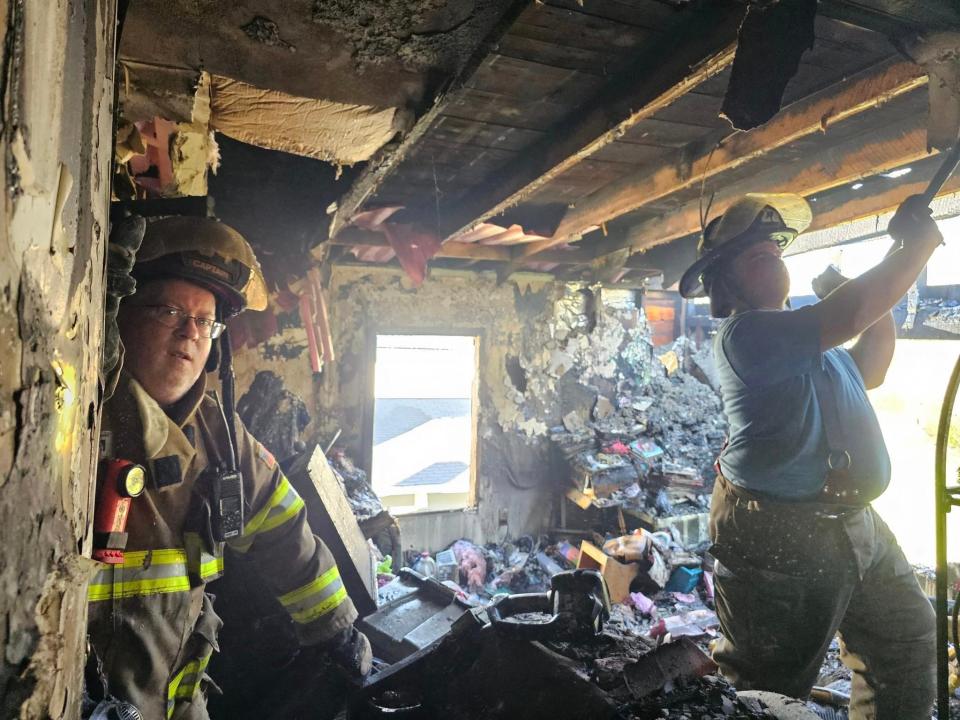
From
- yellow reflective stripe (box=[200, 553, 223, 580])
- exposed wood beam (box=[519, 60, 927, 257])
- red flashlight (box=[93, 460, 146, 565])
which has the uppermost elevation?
exposed wood beam (box=[519, 60, 927, 257])

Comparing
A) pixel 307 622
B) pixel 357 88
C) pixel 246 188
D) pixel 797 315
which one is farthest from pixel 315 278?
pixel 797 315

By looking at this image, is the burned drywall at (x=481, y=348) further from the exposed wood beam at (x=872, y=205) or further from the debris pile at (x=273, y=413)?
the exposed wood beam at (x=872, y=205)

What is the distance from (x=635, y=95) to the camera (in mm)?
2039

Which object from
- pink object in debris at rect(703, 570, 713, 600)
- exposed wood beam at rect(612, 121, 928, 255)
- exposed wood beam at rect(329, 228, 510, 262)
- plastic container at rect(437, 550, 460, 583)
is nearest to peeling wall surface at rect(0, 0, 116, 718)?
exposed wood beam at rect(612, 121, 928, 255)

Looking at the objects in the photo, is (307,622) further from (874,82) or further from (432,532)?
(432,532)

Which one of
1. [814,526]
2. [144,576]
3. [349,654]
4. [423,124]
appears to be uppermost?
[423,124]

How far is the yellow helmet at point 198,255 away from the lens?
189cm

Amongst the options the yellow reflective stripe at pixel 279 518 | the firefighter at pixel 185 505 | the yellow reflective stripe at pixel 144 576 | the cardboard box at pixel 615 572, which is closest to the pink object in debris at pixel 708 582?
the cardboard box at pixel 615 572

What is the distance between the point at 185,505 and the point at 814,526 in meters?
2.41

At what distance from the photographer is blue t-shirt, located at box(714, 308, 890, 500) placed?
6.89 feet

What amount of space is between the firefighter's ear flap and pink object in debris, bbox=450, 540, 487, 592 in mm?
4538

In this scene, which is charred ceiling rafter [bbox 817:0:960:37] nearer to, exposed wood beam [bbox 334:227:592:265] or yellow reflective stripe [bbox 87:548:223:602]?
yellow reflective stripe [bbox 87:548:223:602]

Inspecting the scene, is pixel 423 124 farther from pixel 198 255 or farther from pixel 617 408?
pixel 617 408

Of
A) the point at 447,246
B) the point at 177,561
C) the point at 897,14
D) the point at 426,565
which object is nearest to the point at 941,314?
the point at 447,246
